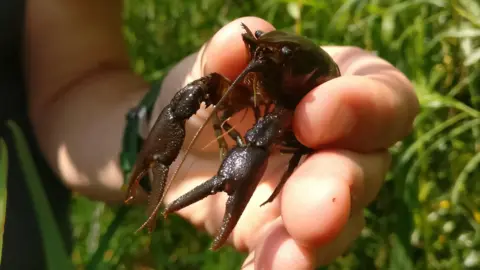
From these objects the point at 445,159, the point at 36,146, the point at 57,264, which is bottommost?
the point at 36,146

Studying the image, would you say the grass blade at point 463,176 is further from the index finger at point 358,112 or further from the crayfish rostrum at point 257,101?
the crayfish rostrum at point 257,101

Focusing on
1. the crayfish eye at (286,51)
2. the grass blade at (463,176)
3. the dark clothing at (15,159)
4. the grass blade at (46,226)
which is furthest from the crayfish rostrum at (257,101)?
the dark clothing at (15,159)

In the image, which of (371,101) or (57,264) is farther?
(371,101)

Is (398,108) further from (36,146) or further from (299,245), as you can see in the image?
(36,146)

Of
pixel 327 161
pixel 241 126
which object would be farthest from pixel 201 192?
pixel 241 126

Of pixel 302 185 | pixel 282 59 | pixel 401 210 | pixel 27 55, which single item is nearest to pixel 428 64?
pixel 401 210

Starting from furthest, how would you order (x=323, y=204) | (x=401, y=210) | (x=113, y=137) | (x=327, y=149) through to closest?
(x=113, y=137)
(x=401, y=210)
(x=327, y=149)
(x=323, y=204)

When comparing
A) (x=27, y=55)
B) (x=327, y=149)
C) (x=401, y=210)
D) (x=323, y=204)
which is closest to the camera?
(x=323, y=204)
